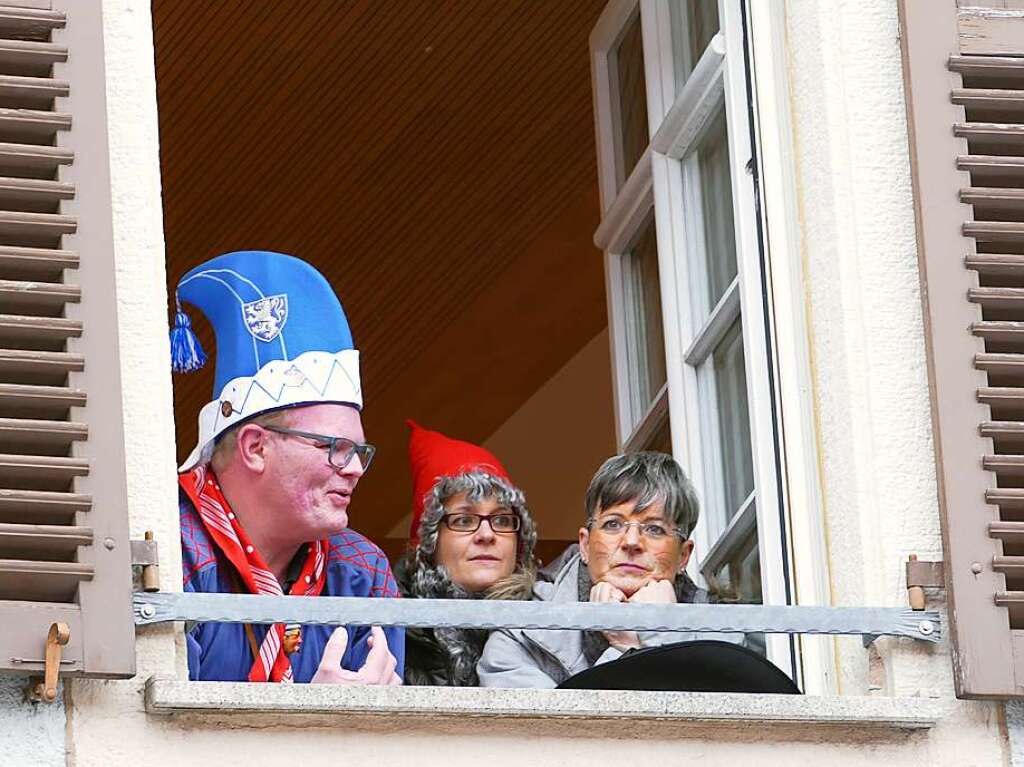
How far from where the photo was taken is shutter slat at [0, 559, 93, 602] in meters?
3.71

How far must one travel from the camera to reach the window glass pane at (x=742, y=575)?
15.3 feet

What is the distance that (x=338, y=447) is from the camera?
4586 millimetres

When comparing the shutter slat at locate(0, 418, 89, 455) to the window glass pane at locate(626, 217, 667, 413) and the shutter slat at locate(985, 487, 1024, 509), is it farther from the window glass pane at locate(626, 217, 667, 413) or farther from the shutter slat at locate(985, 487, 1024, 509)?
the window glass pane at locate(626, 217, 667, 413)

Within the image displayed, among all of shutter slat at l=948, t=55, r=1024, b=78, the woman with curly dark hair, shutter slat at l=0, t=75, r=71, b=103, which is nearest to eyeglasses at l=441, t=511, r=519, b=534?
the woman with curly dark hair

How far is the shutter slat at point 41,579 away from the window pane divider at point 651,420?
1713 millimetres

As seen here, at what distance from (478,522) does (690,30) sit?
989mm

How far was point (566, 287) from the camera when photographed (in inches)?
348

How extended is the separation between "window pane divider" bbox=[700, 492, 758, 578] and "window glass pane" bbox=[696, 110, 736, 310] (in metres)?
0.45

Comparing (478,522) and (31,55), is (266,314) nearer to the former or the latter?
(478,522)

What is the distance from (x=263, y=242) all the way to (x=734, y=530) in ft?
10.9

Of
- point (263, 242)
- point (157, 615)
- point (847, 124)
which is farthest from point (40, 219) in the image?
point (263, 242)

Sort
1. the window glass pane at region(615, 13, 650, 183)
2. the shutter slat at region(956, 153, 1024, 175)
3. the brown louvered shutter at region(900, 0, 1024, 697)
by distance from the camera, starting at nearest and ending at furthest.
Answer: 1. the brown louvered shutter at region(900, 0, 1024, 697)
2. the shutter slat at region(956, 153, 1024, 175)
3. the window glass pane at region(615, 13, 650, 183)

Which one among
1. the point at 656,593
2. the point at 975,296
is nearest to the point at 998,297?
the point at 975,296

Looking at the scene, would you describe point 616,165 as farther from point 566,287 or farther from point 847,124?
point 566,287
